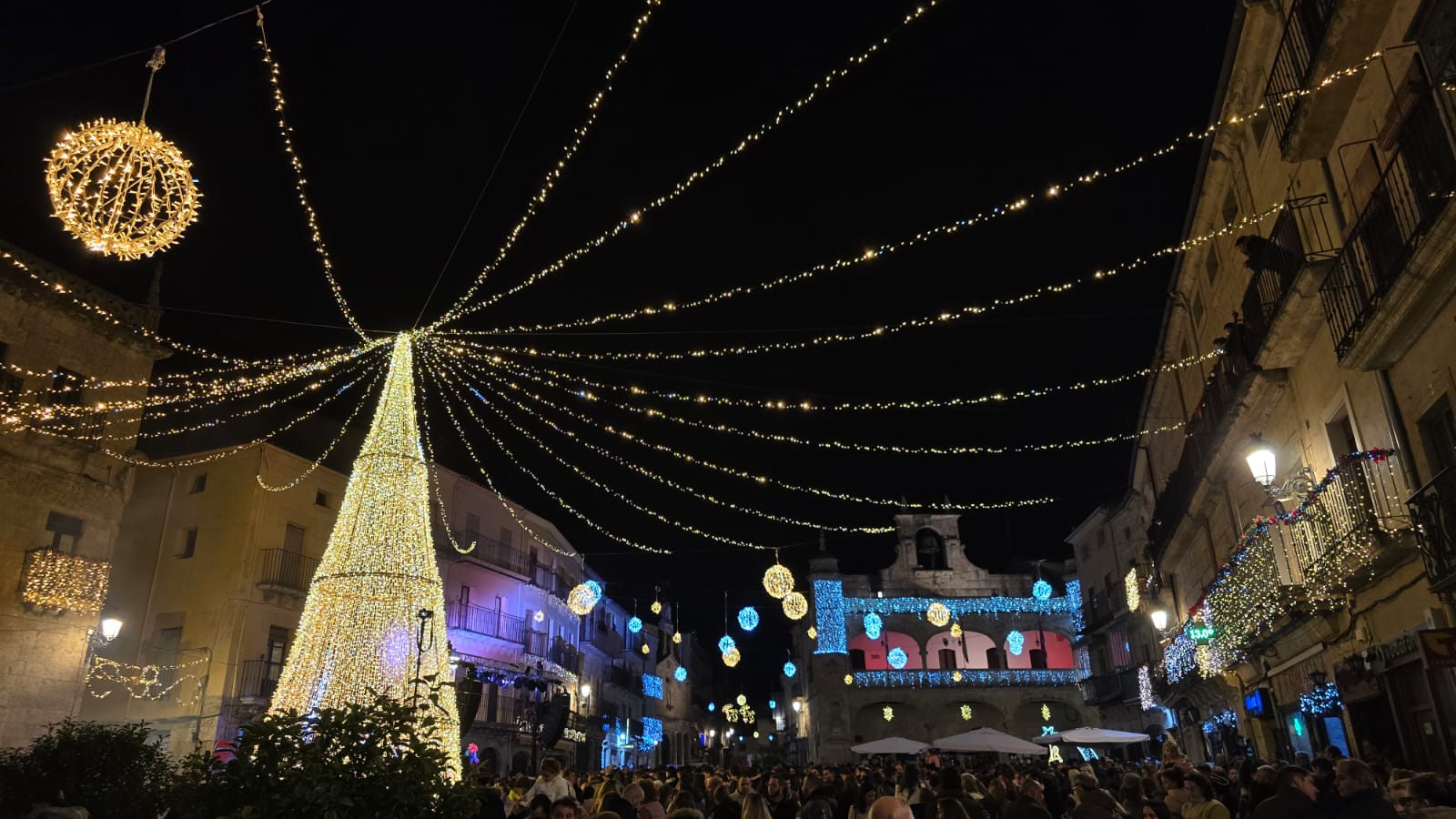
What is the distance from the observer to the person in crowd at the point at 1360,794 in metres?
4.86

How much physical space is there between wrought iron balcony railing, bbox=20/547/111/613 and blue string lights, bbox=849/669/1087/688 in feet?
105

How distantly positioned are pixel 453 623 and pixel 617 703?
24.0m

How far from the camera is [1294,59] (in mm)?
9617

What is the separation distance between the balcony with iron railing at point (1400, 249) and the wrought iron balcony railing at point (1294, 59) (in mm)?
1143

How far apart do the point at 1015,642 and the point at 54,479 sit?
1476 inches

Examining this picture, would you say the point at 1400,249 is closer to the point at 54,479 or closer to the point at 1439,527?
the point at 1439,527

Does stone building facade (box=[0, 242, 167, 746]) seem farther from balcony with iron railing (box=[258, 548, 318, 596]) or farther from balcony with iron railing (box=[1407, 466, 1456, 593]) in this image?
balcony with iron railing (box=[1407, 466, 1456, 593])

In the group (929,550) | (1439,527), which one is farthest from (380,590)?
(929,550)

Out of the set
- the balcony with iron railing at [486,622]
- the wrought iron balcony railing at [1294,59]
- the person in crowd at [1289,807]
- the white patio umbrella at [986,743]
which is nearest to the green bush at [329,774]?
the person in crowd at [1289,807]

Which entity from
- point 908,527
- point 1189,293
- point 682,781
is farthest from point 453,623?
point 908,527

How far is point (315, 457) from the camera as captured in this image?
2514cm

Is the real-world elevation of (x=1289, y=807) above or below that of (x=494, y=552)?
below

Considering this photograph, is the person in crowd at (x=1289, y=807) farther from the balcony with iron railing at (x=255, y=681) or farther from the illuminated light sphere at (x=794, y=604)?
the illuminated light sphere at (x=794, y=604)

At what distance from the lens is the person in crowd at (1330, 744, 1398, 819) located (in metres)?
4.86
